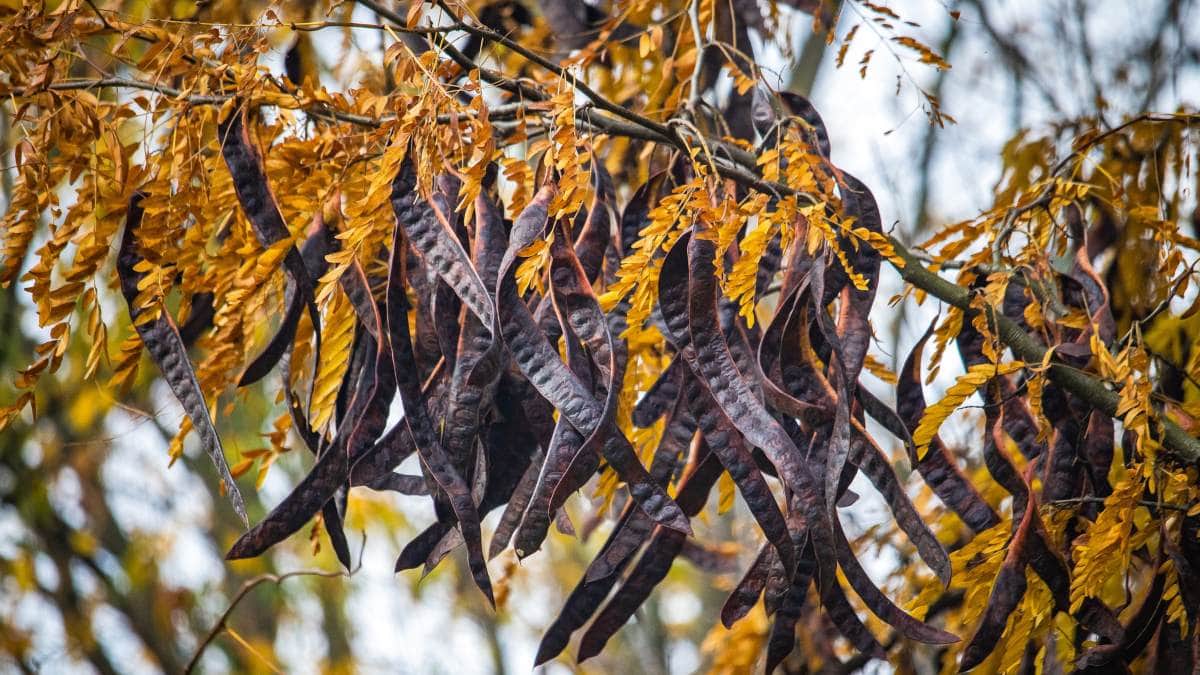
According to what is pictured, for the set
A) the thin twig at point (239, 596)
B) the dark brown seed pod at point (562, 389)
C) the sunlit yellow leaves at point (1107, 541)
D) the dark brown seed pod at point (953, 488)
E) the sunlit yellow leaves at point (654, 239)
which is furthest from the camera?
the thin twig at point (239, 596)

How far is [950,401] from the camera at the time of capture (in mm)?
1680

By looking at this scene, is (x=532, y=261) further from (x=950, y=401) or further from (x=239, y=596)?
(x=239, y=596)

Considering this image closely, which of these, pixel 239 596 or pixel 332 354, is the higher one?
pixel 332 354

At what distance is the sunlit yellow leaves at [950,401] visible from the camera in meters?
1.65

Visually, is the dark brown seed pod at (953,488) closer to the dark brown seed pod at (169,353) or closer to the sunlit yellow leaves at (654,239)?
the sunlit yellow leaves at (654,239)

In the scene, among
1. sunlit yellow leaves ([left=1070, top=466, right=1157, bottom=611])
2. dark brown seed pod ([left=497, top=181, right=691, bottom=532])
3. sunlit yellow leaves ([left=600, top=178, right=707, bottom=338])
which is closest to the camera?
dark brown seed pod ([left=497, top=181, right=691, bottom=532])

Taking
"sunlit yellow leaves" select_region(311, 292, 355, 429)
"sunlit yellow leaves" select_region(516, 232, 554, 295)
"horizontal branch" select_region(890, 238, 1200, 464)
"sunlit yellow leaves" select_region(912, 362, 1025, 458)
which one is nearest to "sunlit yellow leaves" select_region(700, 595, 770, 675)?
"horizontal branch" select_region(890, 238, 1200, 464)

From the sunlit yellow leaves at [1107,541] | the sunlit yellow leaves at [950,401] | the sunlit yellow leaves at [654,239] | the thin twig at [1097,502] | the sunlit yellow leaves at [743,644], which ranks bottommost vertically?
the sunlit yellow leaves at [1107,541]

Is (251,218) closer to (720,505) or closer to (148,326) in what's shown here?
(148,326)

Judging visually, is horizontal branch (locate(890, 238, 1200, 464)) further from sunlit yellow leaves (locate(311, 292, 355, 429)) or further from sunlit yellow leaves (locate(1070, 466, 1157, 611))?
sunlit yellow leaves (locate(311, 292, 355, 429))

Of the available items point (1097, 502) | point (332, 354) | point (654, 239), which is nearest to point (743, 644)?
point (1097, 502)

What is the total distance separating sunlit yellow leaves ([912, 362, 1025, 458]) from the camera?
1653mm

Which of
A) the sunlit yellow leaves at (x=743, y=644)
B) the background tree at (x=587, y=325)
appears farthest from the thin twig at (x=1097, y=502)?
the sunlit yellow leaves at (x=743, y=644)

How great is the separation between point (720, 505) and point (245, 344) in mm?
971
